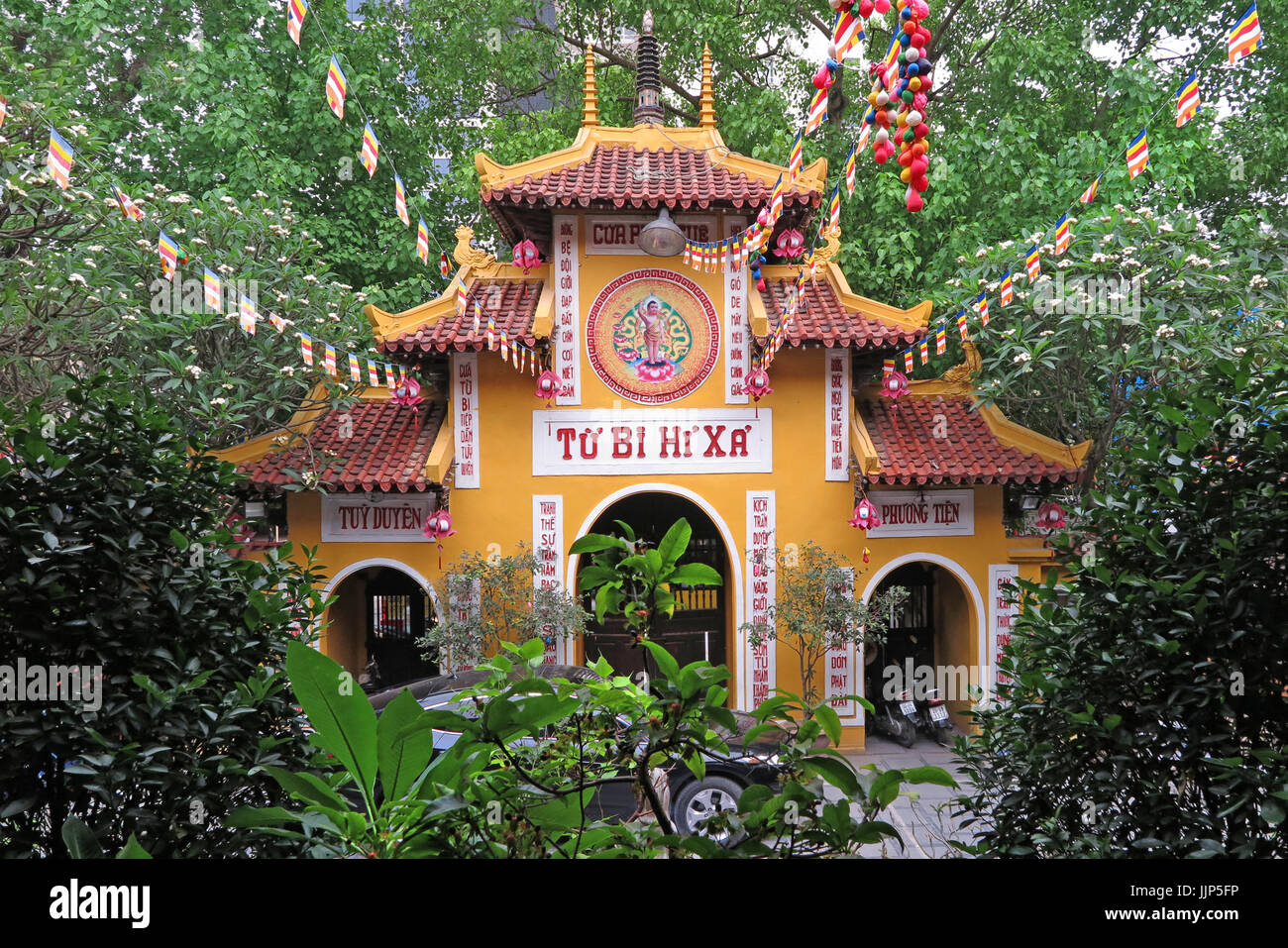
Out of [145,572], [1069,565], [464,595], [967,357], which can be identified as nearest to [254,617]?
[145,572]

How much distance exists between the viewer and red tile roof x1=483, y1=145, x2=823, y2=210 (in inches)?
401

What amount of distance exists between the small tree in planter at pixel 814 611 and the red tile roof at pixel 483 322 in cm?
423

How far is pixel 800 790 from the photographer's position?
1.72 metres

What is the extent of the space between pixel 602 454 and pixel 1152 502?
8.07m

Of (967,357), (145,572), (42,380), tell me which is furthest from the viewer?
(967,357)

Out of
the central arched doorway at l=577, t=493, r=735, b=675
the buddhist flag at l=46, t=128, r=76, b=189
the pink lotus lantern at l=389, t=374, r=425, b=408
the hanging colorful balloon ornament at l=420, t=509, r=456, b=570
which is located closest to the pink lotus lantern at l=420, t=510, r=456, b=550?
the hanging colorful balloon ornament at l=420, t=509, r=456, b=570

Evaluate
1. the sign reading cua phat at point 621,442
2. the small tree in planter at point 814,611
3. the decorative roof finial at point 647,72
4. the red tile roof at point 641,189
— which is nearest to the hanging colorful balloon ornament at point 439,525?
the sign reading cua phat at point 621,442

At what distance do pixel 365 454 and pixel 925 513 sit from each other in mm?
7054

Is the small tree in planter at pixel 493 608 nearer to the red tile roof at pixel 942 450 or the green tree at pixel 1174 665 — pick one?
the red tile roof at pixel 942 450

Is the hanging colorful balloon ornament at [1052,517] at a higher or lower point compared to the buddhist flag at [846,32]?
lower

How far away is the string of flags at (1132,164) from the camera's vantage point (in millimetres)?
6066

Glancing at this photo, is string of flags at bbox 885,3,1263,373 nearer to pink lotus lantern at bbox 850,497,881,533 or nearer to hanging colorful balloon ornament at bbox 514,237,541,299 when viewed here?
pink lotus lantern at bbox 850,497,881,533

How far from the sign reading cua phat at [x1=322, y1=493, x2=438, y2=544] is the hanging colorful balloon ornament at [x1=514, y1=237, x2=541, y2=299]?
310 centimetres
